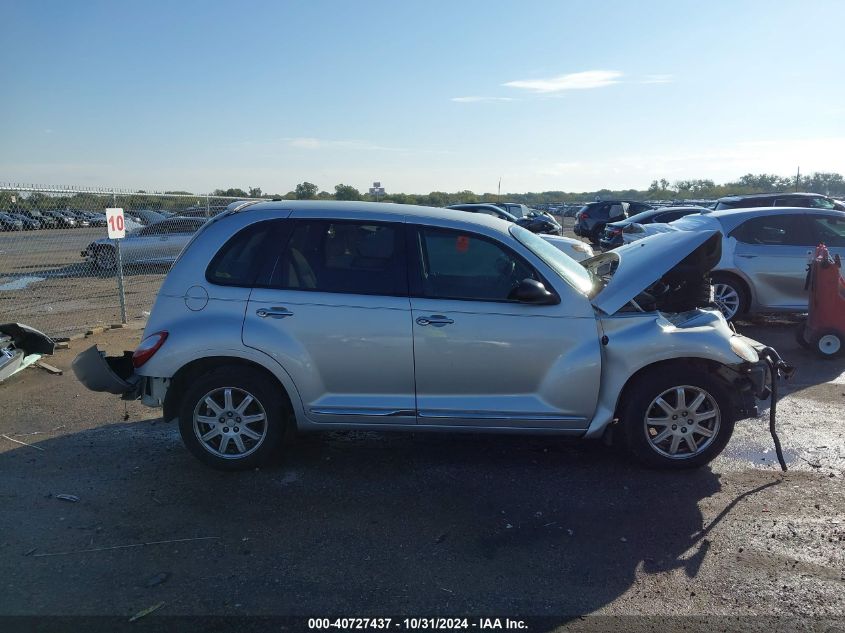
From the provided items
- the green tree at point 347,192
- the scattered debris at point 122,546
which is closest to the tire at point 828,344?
the scattered debris at point 122,546

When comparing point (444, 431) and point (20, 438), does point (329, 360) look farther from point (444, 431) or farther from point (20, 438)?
point (20, 438)

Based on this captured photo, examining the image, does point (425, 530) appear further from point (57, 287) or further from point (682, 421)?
point (57, 287)

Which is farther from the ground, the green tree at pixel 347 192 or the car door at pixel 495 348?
the green tree at pixel 347 192

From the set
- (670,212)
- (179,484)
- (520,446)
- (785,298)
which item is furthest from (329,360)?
(670,212)

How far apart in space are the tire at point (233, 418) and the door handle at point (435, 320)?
3.83 ft

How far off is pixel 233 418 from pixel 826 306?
693cm

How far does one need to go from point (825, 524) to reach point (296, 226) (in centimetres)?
405

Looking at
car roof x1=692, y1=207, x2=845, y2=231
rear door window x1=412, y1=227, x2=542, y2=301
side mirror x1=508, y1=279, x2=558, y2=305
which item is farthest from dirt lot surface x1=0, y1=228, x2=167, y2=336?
car roof x1=692, y1=207, x2=845, y2=231

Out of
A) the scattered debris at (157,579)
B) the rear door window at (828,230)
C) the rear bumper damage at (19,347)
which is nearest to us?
the scattered debris at (157,579)

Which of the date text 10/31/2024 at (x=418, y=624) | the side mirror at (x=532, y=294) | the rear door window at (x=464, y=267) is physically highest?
the rear door window at (x=464, y=267)

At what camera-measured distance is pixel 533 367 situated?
4.68 meters

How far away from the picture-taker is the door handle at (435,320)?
15.2ft

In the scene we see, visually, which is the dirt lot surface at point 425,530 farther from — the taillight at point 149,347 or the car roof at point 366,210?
the car roof at point 366,210

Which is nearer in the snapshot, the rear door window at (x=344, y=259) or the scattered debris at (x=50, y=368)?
the rear door window at (x=344, y=259)
